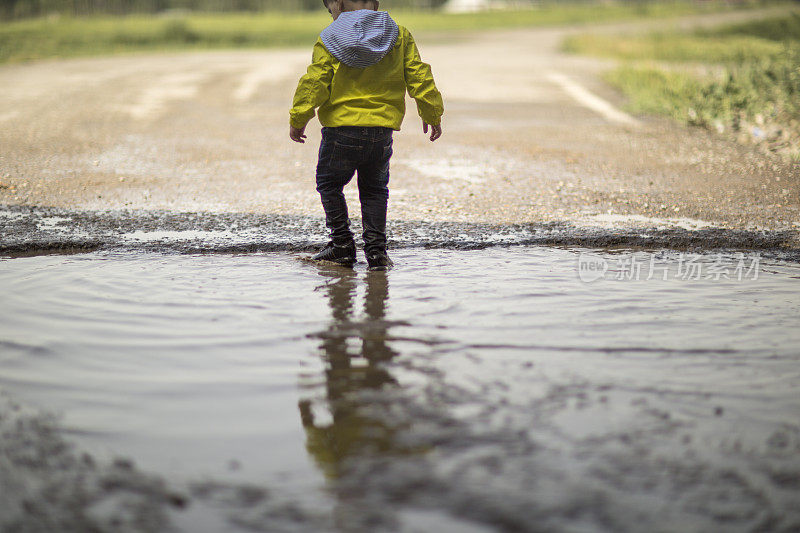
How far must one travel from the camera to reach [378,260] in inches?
169

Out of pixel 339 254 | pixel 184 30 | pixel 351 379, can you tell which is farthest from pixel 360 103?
pixel 184 30

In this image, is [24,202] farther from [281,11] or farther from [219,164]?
[281,11]

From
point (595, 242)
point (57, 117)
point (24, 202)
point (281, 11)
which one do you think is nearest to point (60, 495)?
point (595, 242)

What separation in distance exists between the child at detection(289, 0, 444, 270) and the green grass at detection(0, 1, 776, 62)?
14750mm

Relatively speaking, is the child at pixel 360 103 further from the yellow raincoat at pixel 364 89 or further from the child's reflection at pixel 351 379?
the child's reflection at pixel 351 379

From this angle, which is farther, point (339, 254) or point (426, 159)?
point (426, 159)

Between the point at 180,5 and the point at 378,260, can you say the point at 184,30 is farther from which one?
the point at 378,260

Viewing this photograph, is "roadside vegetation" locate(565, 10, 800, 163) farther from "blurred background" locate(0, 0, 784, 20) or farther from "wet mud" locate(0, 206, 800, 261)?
"blurred background" locate(0, 0, 784, 20)

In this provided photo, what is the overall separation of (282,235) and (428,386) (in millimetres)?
2315

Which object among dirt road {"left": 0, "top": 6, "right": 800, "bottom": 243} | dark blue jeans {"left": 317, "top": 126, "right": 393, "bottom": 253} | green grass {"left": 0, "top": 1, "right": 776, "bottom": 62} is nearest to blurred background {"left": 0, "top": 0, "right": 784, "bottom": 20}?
green grass {"left": 0, "top": 1, "right": 776, "bottom": 62}

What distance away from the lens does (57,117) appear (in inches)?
363

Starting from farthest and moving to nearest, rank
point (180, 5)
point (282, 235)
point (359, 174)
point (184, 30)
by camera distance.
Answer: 1. point (180, 5)
2. point (184, 30)
3. point (282, 235)
4. point (359, 174)

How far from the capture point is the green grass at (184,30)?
20.4 metres

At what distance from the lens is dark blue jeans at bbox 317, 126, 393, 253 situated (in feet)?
14.0
